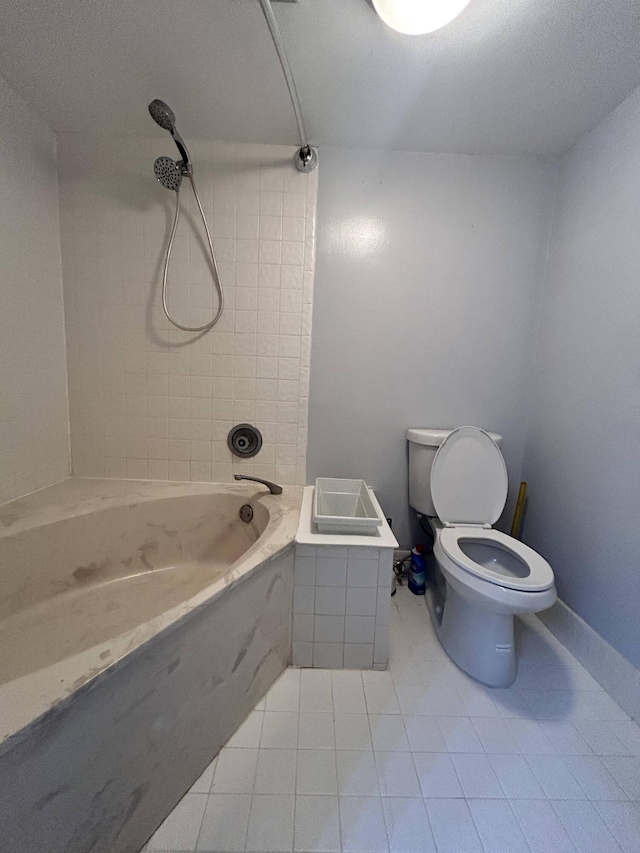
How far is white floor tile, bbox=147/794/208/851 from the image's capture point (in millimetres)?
734

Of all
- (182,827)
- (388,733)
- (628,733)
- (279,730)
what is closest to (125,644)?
(182,827)

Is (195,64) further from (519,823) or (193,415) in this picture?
(519,823)

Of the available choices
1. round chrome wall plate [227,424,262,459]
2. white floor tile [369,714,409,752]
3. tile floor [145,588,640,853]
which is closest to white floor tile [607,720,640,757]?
tile floor [145,588,640,853]

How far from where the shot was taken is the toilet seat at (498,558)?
107 centimetres

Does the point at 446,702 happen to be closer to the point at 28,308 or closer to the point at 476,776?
the point at 476,776

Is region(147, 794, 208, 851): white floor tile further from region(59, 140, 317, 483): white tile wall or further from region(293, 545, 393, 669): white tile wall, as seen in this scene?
region(59, 140, 317, 483): white tile wall

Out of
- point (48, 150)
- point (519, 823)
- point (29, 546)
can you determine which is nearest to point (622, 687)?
point (519, 823)

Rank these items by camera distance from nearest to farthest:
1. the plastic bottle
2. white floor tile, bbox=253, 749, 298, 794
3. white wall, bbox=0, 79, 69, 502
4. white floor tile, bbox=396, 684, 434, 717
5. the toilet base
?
white floor tile, bbox=253, 749, 298, 794 → white floor tile, bbox=396, 684, 434, 717 → the toilet base → white wall, bbox=0, 79, 69, 502 → the plastic bottle

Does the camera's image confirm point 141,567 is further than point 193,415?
No

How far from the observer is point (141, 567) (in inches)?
57.0

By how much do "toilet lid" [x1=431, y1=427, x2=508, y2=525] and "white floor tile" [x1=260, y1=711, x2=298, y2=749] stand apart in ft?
3.11

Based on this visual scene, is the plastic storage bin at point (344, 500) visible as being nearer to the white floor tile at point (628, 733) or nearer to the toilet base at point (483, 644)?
the toilet base at point (483, 644)

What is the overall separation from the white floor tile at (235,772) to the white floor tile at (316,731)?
14cm

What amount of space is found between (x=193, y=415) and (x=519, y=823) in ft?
5.77
